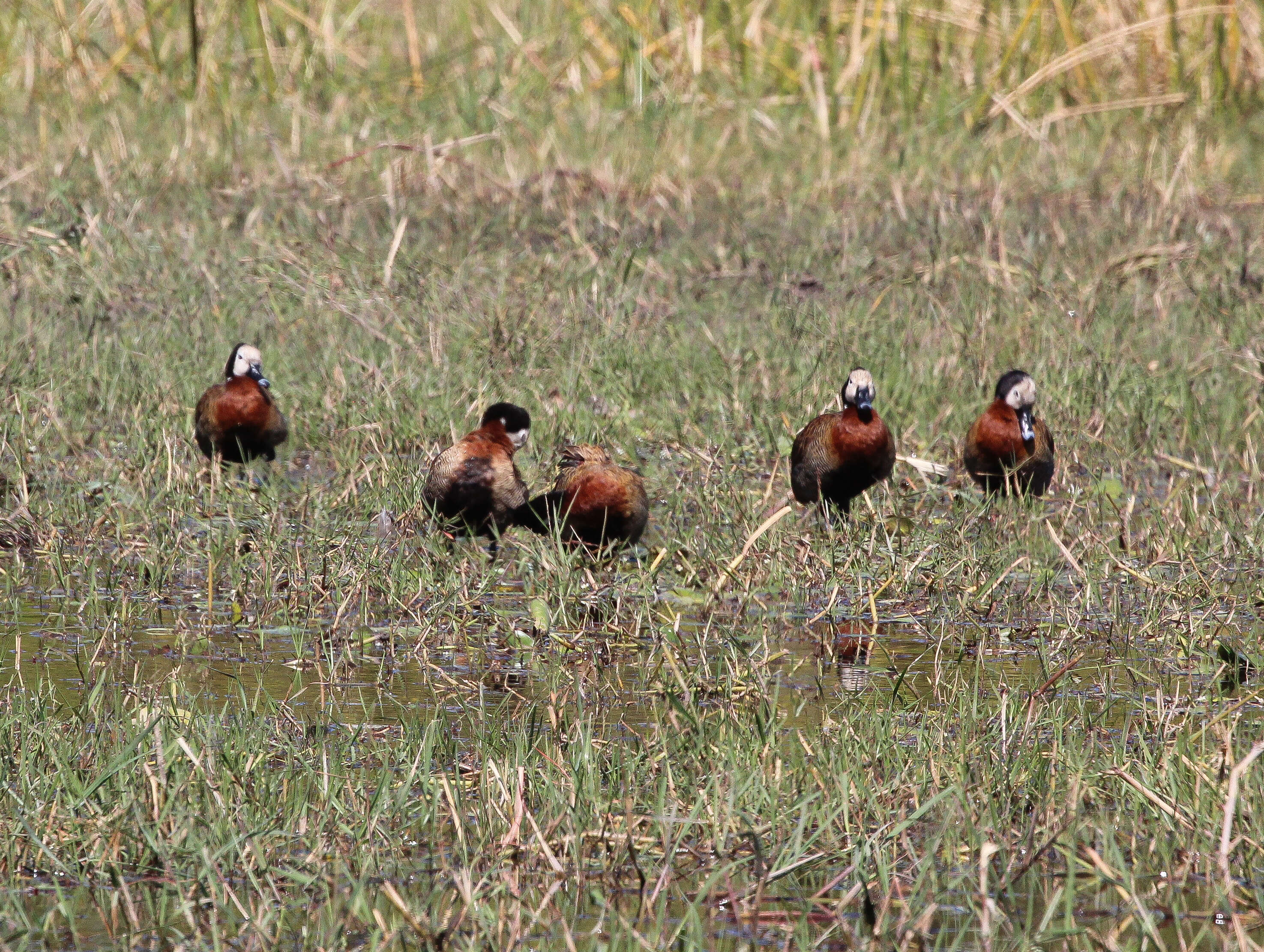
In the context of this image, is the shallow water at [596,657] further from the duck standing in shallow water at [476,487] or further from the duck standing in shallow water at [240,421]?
the duck standing in shallow water at [240,421]

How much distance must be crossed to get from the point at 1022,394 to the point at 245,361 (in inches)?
123

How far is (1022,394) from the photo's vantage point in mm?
7242

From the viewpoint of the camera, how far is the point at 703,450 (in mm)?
7176

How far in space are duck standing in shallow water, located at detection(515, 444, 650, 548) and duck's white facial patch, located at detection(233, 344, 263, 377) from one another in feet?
5.31

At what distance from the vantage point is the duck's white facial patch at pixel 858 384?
6.90m

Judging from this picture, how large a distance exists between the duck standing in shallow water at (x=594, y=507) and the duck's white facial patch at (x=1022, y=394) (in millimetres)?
1728

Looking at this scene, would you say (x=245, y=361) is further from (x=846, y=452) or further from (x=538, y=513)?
(x=846, y=452)

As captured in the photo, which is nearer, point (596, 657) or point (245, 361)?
point (596, 657)

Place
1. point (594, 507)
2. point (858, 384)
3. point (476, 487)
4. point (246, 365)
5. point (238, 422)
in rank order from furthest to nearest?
point (246, 365), point (238, 422), point (858, 384), point (476, 487), point (594, 507)

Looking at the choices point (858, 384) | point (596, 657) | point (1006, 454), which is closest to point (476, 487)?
point (596, 657)

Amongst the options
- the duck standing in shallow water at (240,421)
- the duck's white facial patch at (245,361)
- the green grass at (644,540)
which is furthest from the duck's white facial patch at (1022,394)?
the duck's white facial patch at (245,361)

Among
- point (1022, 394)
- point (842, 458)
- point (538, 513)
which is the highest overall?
point (1022, 394)

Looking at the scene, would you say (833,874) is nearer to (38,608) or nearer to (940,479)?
(38,608)

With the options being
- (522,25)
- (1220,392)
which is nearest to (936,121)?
(522,25)
